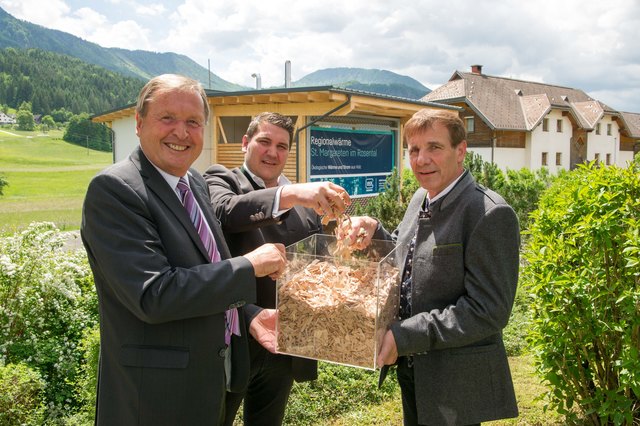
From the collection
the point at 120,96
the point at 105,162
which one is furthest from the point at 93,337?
the point at 120,96

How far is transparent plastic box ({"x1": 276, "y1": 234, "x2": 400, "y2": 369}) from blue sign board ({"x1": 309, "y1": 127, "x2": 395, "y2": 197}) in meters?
9.57

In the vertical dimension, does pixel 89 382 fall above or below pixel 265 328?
below

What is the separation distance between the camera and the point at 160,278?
5.77ft

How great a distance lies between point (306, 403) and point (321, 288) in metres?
2.80

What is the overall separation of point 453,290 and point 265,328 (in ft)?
2.90

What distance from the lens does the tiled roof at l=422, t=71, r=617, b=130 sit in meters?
34.8

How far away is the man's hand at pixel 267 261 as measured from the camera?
1.93m

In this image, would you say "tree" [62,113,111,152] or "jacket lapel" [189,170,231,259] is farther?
"tree" [62,113,111,152]

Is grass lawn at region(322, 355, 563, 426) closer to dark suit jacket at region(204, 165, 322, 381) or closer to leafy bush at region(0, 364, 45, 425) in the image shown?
dark suit jacket at region(204, 165, 322, 381)

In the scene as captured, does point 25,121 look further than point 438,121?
Yes

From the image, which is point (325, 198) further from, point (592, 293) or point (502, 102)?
point (502, 102)

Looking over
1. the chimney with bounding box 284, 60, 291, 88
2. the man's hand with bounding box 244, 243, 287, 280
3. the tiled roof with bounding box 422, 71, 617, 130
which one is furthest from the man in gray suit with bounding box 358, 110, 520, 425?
the tiled roof with bounding box 422, 71, 617, 130

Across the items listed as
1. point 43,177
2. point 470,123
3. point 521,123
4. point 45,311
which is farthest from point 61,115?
point 45,311

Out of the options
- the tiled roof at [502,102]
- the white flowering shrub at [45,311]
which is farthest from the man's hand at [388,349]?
the tiled roof at [502,102]
